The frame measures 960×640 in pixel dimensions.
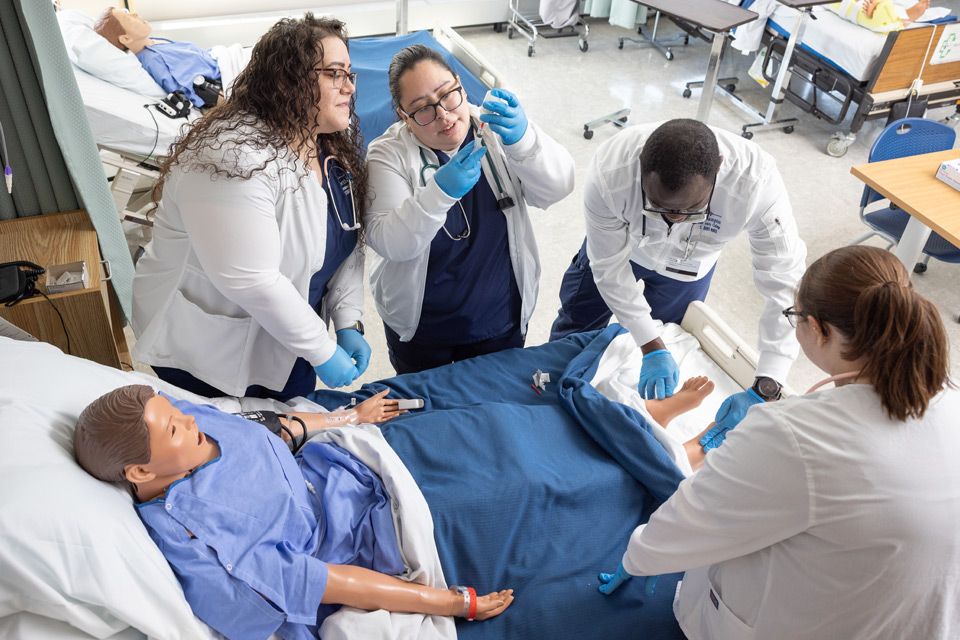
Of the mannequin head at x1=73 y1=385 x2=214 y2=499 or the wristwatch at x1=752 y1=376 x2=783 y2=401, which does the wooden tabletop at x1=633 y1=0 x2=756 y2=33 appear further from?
the mannequin head at x1=73 y1=385 x2=214 y2=499

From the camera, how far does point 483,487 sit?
1.69 meters

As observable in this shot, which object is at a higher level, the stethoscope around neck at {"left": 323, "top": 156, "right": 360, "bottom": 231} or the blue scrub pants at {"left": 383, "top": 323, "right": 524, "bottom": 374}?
the stethoscope around neck at {"left": 323, "top": 156, "right": 360, "bottom": 231}

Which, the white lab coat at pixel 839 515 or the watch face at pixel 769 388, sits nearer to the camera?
the white lab coat at pixel 839 515

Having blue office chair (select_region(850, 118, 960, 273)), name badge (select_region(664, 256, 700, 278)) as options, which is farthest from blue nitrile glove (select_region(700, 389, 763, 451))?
blue office chair (select_region(850, 118, 960, 273))

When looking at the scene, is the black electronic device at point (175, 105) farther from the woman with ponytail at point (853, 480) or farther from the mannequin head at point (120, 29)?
the woman with ponytail at point (853, 480)

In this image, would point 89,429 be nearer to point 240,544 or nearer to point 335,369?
point 240,544

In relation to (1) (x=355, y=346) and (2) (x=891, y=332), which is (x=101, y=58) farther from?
(2) (x=891, y=332)

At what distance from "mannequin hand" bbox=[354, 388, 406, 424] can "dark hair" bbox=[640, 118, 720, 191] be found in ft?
3.13

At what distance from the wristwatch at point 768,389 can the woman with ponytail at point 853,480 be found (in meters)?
0.79

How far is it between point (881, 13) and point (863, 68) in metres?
0.39

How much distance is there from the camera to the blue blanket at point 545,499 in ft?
5.20

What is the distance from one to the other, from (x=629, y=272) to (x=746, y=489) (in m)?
1.11

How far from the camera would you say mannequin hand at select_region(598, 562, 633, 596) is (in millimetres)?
1573

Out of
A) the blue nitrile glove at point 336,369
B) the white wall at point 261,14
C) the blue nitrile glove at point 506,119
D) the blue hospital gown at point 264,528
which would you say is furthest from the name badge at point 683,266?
the white wall at point 261,14
